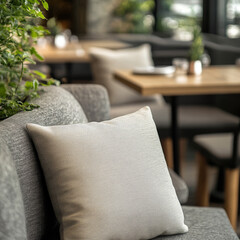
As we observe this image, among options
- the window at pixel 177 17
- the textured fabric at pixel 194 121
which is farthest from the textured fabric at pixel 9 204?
the window at pixel 177 17

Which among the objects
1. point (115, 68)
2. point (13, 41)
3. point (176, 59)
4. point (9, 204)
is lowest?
point (176, 59)

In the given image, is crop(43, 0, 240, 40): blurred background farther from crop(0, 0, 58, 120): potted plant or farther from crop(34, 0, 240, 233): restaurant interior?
crop(0, 0, 58, 120): potted plant

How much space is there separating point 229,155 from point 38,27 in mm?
1502

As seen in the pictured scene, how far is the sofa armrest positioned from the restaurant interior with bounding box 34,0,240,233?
1.18ft

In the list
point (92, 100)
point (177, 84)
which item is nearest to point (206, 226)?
point (92, 100)

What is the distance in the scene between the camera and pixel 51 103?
1866 millimetres

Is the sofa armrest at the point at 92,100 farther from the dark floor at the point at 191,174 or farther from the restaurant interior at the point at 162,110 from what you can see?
the dark floor at the point at 191,174

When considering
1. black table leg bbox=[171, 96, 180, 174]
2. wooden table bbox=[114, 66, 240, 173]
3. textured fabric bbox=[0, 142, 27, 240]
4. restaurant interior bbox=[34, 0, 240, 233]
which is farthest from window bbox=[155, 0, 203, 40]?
textured fabric bbox=[0, 142, 27, 240]

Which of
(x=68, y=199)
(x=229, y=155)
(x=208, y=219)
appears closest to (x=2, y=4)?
(x=68, y=199)

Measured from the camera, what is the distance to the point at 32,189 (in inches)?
63.8

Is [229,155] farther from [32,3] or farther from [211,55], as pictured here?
[211,55]

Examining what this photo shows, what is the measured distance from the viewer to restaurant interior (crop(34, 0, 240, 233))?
371 centimetres

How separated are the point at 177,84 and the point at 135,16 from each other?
6.26 meters

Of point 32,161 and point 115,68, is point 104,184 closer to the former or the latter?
point 32,161
